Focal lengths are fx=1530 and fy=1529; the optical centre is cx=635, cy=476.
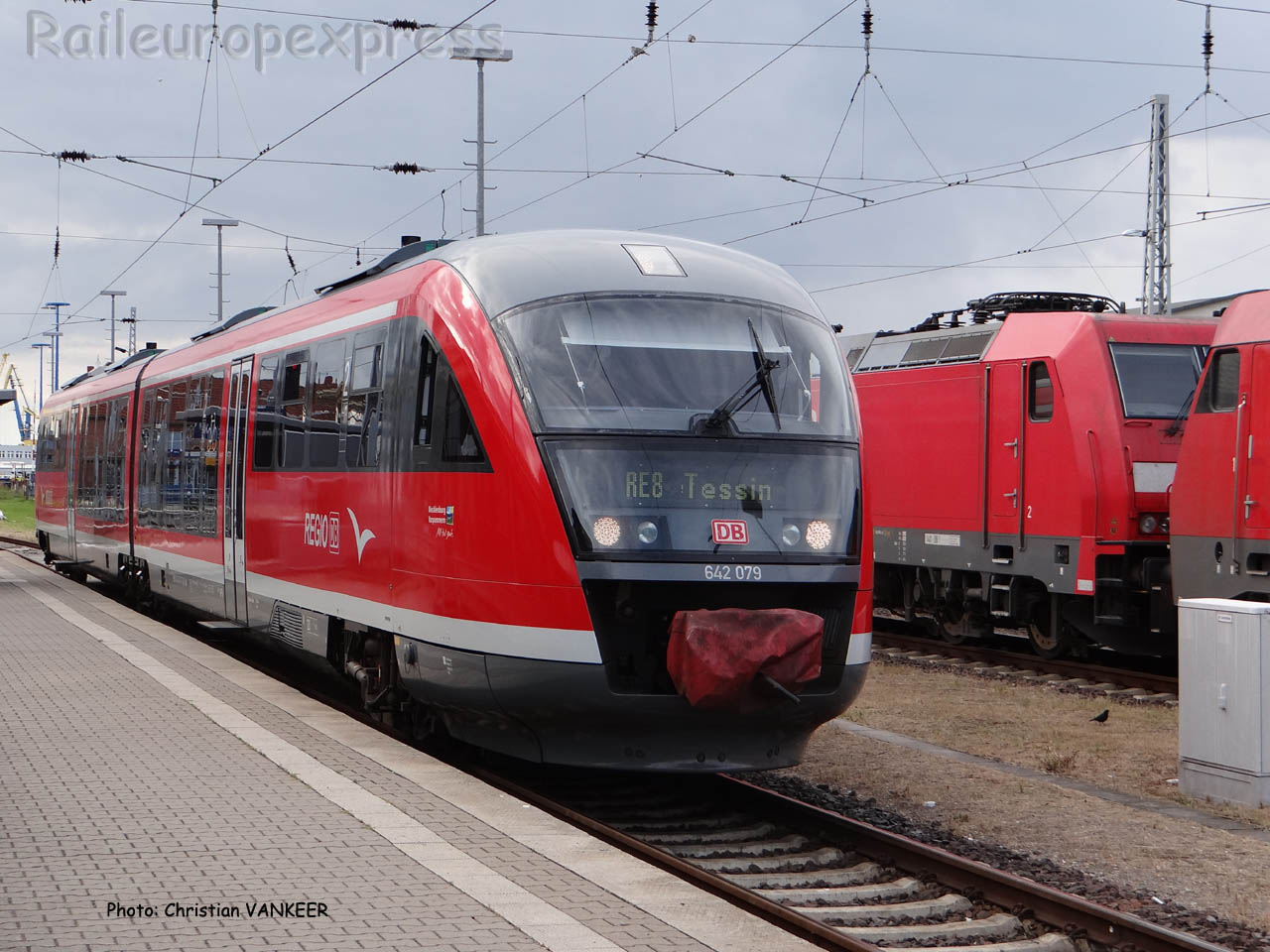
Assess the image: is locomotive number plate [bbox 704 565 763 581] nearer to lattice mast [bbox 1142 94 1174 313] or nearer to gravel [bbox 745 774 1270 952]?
gravel [bbox 745 774 1270 952]

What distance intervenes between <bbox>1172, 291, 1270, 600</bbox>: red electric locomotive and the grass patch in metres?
38.0

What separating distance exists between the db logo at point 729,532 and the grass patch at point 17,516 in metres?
40.3

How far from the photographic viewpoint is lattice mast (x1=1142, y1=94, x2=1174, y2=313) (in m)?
25.2

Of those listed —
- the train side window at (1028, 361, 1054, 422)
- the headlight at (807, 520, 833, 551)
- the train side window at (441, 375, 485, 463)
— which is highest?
the train side window at (1028, 361, 1054, 422)

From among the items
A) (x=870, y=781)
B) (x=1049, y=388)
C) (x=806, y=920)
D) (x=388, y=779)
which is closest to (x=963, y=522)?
(x=1049, y=388)

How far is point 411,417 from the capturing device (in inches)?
374

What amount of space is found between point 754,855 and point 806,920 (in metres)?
1.91

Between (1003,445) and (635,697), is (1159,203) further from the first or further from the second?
(635,697)

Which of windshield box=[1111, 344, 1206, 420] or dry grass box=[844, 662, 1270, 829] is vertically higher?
windshield box=[1111, 344, 1206, 420]

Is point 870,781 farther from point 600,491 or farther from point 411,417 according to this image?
point 411,417

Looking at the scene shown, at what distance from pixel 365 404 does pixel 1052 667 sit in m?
8.79

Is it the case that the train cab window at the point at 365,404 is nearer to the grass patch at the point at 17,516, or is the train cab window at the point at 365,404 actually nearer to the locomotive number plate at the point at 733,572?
the locomotive number plate at the point at 733,572

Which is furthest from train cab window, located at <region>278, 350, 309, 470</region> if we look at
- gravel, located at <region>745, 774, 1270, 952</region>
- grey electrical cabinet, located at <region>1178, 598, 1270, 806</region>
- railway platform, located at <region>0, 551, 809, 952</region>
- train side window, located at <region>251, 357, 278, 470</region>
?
grey electrical cabinet, located at <region>1178, 598, 1270, 806</region>

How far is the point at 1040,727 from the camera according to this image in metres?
12.3
